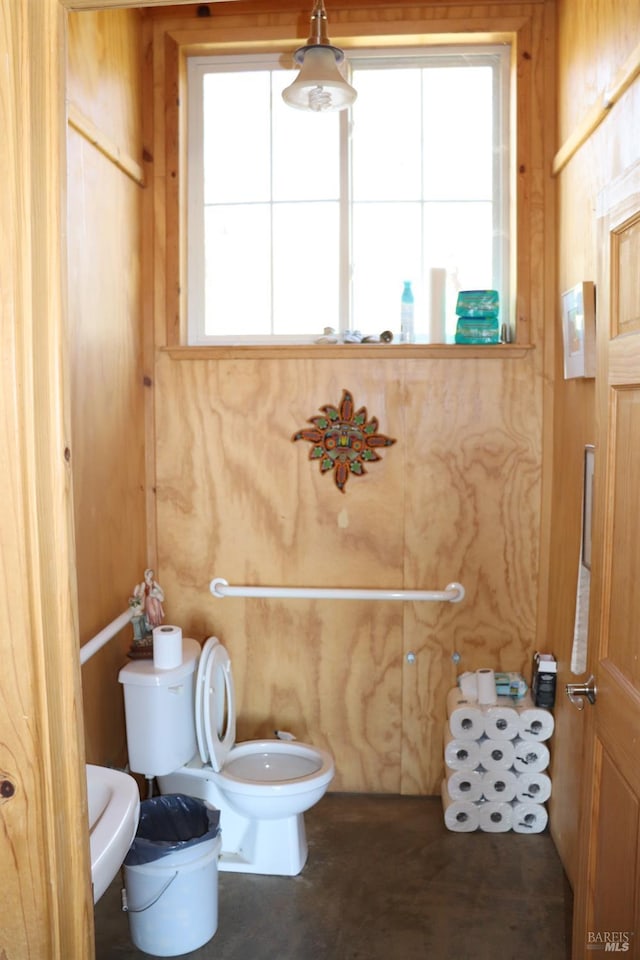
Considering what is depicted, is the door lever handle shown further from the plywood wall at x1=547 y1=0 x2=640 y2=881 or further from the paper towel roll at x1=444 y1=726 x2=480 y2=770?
the paper towel roll at x1=444 y1=726 x2=480 y2=770

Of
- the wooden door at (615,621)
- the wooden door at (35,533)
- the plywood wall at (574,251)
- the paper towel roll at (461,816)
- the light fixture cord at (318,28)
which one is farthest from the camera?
the paper towel roll at (461,816)

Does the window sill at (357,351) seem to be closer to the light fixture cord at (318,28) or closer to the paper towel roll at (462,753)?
the light fixture cord at (318,28)

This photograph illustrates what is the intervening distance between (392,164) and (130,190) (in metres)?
0.95

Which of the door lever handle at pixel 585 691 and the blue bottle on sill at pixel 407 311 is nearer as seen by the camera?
the door lever handle at pixel 585 691

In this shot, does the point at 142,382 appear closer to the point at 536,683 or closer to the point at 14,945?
the point at 536,683

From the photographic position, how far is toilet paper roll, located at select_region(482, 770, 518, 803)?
9.32 ft

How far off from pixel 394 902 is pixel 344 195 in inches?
93.5

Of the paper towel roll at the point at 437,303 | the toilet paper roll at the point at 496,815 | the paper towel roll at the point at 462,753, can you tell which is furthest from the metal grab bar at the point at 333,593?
the paper towel roll at the point at 437,303

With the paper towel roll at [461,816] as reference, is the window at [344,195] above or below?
above

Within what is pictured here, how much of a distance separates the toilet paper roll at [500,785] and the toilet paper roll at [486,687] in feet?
0.78

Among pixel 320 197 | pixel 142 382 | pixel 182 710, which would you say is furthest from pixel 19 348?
pixel 320 197

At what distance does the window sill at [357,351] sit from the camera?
2.93 metres

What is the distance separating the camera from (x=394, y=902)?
8.09 feet

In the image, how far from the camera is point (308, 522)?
308 cm
